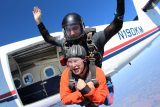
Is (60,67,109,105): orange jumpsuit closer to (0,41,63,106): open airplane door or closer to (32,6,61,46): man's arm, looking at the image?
(32,6,61,46): man's arm

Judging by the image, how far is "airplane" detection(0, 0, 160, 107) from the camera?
30.1 ft

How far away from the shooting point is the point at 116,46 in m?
11.9

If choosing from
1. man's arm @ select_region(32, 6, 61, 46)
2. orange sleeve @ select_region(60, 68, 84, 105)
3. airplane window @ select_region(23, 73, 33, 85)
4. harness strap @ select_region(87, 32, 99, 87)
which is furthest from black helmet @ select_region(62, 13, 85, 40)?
airplane window @ select_region(23, 73, 33, 85)

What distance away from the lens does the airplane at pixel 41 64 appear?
9164 millimetres

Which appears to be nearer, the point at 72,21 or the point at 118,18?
the point at 72,21

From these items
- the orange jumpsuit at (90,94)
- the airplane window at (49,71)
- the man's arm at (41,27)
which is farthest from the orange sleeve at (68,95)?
the airplane window at (49,71)

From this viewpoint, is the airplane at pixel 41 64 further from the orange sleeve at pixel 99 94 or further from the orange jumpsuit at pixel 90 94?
the orange sleeve at pixel 99 94

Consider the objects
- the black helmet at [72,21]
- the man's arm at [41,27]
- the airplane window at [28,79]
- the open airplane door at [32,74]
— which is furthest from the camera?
the airplane window at [28,79]

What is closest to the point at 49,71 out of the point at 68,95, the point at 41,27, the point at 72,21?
the point at 41,27

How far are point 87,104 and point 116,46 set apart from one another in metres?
8.66

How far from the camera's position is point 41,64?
1152 cm

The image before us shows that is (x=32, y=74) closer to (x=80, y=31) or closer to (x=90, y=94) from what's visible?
(x=80, y=31)

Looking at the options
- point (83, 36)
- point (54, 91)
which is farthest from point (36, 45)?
point (83, 36)

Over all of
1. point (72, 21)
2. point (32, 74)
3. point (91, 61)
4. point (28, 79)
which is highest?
point (72, 21)
